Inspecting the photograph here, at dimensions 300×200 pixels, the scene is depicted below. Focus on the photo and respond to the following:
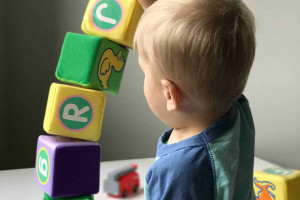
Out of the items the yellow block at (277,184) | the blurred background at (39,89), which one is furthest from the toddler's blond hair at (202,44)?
the blurred background at (39,89)

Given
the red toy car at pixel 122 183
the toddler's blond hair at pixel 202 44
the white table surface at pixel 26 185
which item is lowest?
the white table surface at pixel 26 185

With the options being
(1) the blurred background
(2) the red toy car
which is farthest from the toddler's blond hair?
(1) the blurred background

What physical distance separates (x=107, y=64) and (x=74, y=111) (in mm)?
115

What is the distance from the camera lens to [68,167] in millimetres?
804

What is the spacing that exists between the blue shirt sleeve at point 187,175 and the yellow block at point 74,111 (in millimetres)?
308

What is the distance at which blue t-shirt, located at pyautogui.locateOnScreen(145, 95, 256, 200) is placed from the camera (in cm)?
56

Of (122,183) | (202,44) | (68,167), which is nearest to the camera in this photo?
(202,44)

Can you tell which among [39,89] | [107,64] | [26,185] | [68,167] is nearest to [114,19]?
[107,64]

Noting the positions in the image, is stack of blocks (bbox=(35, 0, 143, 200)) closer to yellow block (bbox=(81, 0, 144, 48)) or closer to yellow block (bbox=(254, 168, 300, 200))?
yellow block (bbox=(81, 0, 144, 48))

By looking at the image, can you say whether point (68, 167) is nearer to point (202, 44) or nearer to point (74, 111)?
point (74, 111)

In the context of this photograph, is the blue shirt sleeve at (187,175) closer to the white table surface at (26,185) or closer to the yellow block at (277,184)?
the yellow block at (277,184)

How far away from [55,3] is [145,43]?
1293 millimetres

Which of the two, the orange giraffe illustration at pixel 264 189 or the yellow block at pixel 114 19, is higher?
the yellow block at pixel 114 19

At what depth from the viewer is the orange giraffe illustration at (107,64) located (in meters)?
0.83
